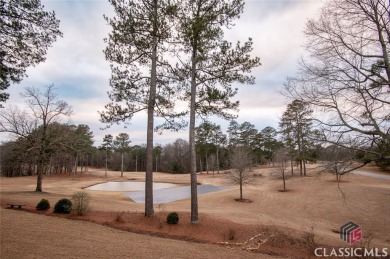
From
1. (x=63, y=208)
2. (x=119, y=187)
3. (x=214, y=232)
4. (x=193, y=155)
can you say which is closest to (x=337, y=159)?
(x=214, y=232)

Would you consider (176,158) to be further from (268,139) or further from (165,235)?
(165,235)

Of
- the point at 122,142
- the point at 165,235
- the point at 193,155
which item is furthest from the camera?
the point at 122,142

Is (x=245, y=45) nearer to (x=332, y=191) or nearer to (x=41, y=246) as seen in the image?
(x=41, y=246)

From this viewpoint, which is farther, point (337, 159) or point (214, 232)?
point (214, 232)

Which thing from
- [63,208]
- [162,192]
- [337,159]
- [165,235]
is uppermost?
[337,159]

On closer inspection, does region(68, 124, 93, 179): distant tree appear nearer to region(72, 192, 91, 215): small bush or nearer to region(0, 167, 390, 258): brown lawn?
region(72, 192, 91, 215): small bush

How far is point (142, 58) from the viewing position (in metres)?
12.7

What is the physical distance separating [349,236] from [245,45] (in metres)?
11.7

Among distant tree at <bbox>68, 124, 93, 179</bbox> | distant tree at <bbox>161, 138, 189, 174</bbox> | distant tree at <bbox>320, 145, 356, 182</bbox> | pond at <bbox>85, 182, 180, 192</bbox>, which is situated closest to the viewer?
distant tree at <bbox>320, 145, 356, 182</bbox>

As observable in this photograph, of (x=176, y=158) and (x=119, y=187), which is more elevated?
(x=176, y=158)

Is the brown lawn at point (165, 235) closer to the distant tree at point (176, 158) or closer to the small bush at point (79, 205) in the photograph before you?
the small bush at point (79, 205)

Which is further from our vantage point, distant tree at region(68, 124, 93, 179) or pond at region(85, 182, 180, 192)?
pond at region(85, 182, 180, 192)

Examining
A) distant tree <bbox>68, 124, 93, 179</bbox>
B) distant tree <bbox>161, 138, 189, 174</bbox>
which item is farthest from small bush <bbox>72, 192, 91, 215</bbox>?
distant tree <bbox>161, 138, 189, 174</bbox>

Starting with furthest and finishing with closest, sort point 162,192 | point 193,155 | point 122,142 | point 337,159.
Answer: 1. point 122,142
2. point 162,192
3. point 193,155
4. point 337,159
